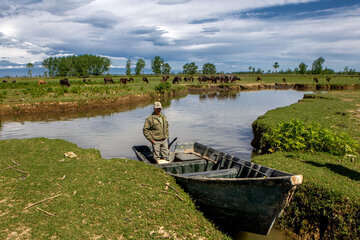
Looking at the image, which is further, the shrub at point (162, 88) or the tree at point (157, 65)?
the tree at point (157, 65)

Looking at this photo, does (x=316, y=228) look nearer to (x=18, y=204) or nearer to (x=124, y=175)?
(x=124, y=175)

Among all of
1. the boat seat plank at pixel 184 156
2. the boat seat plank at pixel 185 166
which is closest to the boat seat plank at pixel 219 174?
the boat seat plank at pixel 185 166

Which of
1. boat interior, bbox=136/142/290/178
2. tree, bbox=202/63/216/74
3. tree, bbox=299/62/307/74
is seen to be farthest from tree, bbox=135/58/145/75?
boat interior, bbox=136/142/290/178

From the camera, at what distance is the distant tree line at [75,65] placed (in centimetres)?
13638

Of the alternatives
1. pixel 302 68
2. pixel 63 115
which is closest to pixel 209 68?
pixel 302 68

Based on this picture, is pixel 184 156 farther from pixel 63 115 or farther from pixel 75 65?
pixel 75 65

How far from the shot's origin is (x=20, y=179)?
296 inches

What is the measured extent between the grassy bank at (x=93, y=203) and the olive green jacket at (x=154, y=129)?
4.26 feet

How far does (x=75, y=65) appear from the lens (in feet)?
452

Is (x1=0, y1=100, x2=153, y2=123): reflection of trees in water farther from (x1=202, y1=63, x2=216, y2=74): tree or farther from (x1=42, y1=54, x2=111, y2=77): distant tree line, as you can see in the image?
(x1=202, y1=63, x2=216, y2=74): tree

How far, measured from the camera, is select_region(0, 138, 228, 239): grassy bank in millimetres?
5402

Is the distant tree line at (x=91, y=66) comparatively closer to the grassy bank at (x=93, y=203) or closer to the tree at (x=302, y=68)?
the tree at (x=302, y=68)

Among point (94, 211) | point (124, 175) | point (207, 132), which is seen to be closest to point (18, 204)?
point (94, 211)

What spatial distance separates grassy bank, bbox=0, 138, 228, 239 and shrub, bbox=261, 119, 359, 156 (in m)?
5.20
